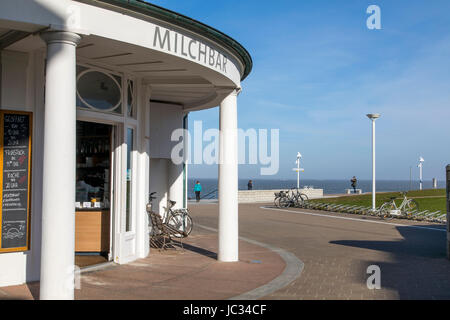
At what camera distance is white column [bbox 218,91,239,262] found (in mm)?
8367

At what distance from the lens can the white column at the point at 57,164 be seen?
4.98 metres

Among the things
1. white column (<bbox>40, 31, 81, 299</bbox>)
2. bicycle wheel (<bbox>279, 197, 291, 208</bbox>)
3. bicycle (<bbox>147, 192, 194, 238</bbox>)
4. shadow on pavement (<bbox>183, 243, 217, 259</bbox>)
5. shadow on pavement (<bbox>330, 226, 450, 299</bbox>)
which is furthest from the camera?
bicycle wheel (<bbox>279, 197, 291, 208</bbox>)

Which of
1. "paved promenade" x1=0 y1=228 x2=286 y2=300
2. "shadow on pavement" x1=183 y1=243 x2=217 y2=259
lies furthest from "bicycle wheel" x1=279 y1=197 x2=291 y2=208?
"paved promenade" x1=0 y1=228 x2=286 y2=300

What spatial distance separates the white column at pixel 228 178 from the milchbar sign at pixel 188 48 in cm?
102

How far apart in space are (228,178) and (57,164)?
153 inches

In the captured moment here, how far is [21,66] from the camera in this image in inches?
251

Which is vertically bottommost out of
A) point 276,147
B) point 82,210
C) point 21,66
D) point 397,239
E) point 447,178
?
point 397,239

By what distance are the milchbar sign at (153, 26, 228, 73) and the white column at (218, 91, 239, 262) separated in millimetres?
1015

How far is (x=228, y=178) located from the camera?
27.5 feet

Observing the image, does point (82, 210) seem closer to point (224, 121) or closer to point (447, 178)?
point (224, 121)

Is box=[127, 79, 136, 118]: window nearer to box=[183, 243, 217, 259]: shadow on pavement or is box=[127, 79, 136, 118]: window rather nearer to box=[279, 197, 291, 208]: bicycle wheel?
box=[183, 243, 217, 259]: shadow on pavement

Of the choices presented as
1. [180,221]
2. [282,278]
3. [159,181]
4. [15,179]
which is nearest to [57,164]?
[15,179]
